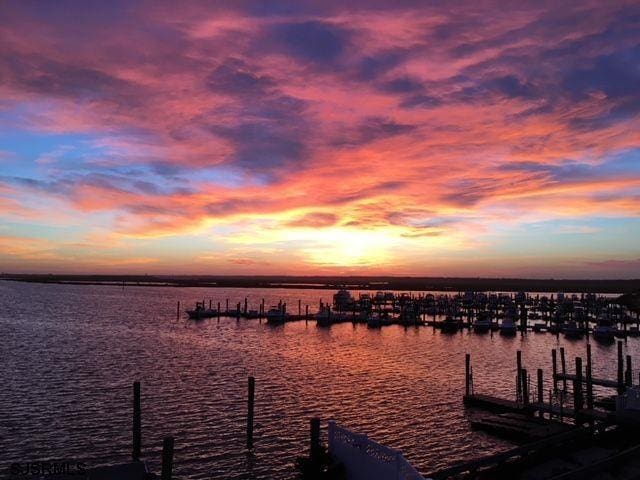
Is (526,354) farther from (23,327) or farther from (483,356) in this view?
(23,327)

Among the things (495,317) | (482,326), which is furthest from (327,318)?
(495,317)

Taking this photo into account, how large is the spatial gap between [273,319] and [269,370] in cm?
4682

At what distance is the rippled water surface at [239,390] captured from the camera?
26.4 metres

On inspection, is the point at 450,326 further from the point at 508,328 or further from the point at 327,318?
the point at 327,318

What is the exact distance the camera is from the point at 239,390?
1532 inches

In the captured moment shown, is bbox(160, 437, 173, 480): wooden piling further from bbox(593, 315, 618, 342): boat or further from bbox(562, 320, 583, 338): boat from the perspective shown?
bbox(562, 320, 583, 338): boat

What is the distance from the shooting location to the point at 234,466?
24.5 m

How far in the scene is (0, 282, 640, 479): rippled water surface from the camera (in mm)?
26375

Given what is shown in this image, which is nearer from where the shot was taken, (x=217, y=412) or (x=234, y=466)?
(x=234, y=466)

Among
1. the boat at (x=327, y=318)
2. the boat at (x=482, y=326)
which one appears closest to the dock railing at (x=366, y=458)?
the boat at (x=482, y=326)

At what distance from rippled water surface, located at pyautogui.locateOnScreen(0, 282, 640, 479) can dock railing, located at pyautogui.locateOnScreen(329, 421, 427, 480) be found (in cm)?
792

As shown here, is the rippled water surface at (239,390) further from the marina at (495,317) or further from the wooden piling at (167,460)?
the wooden piling at (167,460)

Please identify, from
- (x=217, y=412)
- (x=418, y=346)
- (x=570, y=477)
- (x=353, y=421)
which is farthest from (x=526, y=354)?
(x=570, y=477)

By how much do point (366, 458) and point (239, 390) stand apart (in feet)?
81.5
